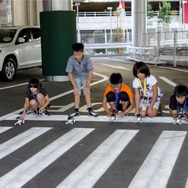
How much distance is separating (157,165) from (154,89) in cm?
223

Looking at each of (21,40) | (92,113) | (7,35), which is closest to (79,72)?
(92,113)

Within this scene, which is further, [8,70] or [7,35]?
[7,35]

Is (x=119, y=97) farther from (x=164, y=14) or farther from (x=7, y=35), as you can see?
(x=164, y=14)

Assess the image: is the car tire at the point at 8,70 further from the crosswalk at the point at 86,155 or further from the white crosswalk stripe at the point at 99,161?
the white crosswalk stripe at the point at 99,161

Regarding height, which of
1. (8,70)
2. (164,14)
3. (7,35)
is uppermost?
(164,14)

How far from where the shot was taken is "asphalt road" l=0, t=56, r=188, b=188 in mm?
4379

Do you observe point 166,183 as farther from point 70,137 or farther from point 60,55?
point 60,55

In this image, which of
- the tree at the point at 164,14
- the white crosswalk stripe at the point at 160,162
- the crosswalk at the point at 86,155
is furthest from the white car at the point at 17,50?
the tree at the point at 164,14

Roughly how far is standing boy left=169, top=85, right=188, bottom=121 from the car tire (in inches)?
313

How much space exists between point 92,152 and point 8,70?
29.2 ft

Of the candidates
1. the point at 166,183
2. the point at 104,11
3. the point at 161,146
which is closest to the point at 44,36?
the point at 161,146

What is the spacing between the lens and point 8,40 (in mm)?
14078

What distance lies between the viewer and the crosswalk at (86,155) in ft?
14.3

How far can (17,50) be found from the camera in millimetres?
14094
